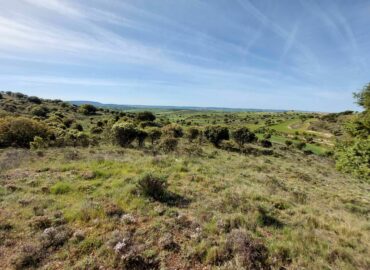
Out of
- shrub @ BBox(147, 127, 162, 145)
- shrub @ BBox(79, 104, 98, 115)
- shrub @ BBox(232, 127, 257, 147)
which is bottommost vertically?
shrub @ BBox(232, 127, 257, 147)

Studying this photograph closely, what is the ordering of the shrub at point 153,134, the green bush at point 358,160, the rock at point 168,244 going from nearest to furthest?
the rock at point 168,244 → the green bush at point 358,160 → the shrub at point 153,134

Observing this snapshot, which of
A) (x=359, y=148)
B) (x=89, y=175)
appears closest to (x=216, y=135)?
(x=359, y=148)

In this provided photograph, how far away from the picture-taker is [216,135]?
1233 inches

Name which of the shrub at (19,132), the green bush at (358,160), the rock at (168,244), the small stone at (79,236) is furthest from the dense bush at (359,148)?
the shrub at (19,132)

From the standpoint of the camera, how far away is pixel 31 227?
5.53 meters

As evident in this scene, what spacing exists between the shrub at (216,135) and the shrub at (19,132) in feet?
62.6

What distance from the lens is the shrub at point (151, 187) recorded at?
782 centimetres

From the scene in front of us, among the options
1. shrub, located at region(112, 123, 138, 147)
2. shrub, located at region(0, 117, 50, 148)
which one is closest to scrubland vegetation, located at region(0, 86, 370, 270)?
shrub, located at region(112, 123, 138, 147)

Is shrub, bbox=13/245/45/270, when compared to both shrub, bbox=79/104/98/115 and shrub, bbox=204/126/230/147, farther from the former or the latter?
shrub, bbox=79/104/98/115

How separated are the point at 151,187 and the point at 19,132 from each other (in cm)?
1947

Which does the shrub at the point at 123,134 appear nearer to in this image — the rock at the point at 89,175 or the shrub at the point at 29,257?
the rock at the point at 89,175

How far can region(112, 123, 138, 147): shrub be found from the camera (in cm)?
2183

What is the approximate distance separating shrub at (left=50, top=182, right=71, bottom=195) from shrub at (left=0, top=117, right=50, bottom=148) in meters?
16.0

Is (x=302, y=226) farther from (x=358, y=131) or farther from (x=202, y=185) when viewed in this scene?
(x=358, y=131)
